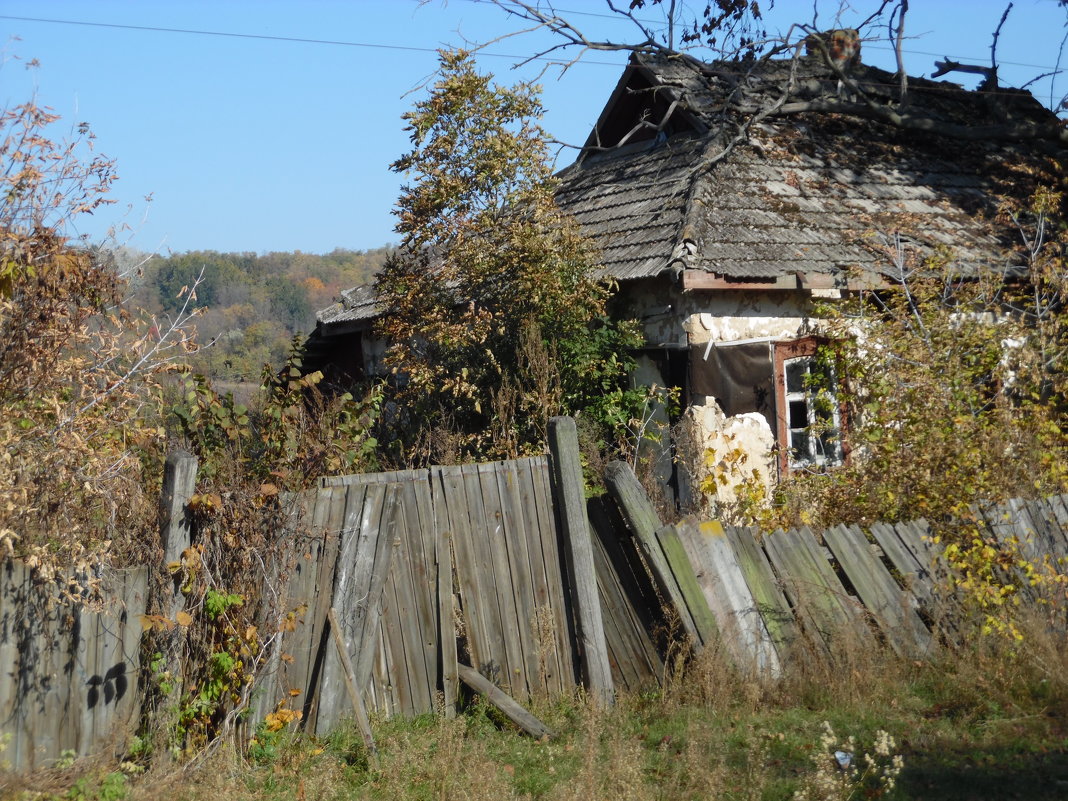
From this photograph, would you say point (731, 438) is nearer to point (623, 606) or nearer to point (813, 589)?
point (813, 589)

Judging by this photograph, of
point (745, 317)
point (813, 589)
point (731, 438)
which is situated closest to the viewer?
point (813, 589)

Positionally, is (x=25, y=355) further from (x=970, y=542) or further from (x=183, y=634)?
(x=970, y=542)

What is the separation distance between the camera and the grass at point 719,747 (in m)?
4.68

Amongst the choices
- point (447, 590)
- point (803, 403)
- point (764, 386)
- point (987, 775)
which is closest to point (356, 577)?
point (447, 590)

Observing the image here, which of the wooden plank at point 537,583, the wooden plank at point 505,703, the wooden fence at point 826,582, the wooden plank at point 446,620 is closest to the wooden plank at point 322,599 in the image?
the wooden plank at point 446,620

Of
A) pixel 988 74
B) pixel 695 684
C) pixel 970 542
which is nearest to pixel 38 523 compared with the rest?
pixel 695 684

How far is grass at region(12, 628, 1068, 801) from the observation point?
15.4 feet

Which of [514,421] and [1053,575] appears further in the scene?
[514,421]

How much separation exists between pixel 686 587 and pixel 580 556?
64cm

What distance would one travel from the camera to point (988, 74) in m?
15.4

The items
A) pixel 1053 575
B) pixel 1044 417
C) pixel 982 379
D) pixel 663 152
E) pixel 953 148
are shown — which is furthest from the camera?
pixel 953 148

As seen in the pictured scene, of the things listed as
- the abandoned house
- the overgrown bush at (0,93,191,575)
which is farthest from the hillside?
the overgrown bush at (0,93,191,575)

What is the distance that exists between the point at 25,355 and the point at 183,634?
1.64 m

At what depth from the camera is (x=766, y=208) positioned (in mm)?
11141
